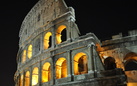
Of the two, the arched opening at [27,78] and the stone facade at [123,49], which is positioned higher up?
the stone facade at [123,49]

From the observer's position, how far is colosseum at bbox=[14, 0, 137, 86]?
1644 centimetres

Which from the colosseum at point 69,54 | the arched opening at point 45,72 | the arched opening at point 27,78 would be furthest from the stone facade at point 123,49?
the arched opening at point 27,78

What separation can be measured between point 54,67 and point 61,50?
1.90 m

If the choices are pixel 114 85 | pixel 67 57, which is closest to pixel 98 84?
pixel 114 85

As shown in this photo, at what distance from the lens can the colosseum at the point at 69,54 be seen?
53.9 feet

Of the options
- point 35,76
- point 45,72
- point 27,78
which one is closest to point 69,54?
point 45,72

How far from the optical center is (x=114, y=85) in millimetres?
14750

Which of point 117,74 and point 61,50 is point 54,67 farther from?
point 117,74

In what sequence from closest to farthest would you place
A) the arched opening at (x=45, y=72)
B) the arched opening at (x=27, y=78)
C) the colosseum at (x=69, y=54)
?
the colosseum at (x=69, y=54) < the arched opening at (x=45, y=72) < the arched opening at (x=27, y=78)

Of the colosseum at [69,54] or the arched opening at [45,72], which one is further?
the arched opening at [45,72]

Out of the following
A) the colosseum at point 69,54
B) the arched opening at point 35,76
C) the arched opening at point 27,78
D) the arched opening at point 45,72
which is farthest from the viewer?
the arched opening at point 27,78

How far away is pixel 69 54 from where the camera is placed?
18172 millimetres

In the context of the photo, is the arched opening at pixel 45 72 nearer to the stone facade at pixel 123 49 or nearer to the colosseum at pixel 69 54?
the colosseum at pixel 69 54

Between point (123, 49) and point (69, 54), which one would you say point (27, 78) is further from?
point (123, 49)
